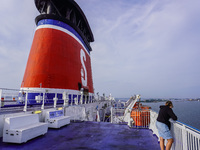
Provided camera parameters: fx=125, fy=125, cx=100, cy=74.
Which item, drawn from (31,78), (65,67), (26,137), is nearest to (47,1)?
(65,67)

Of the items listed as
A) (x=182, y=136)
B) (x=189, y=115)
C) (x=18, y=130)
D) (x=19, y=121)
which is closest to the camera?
(x=182, y=136)

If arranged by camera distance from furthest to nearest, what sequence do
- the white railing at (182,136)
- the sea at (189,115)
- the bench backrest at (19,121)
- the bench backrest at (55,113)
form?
1. the sea at (189,115)
2. the bench backrest at (55,113)
3. the bench backrest at (19,121)
4. the white railing at (182,136)

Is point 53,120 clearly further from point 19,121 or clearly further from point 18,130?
point 18,130

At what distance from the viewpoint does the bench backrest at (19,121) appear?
4742mm

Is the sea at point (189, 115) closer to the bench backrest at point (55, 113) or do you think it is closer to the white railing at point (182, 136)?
the white railing at point (182, 136)

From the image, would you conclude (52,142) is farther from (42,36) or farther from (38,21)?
(38,21)

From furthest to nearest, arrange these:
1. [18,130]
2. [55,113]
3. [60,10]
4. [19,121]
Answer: [60,10] < [55,113] < [19,121] < [18,130]

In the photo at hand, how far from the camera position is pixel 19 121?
5145 mm

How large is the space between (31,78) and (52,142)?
833 cm

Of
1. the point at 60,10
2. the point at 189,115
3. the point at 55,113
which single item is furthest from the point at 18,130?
the point at 189,115

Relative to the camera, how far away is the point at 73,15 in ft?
56.4

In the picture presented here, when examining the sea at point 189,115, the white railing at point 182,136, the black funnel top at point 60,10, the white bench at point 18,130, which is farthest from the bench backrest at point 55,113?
the sea at point 189,115

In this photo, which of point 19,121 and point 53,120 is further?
point 53,120

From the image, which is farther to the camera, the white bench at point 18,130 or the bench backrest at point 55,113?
the bench backrest at point 55,113
